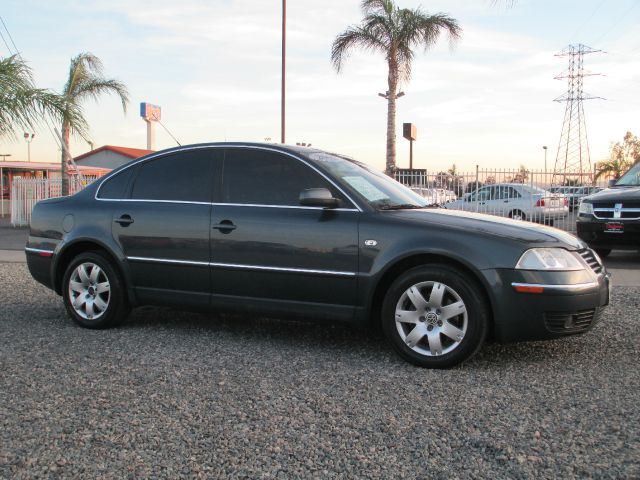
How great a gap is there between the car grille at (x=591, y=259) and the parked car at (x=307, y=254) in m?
0.01

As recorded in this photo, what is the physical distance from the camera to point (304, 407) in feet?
12.5

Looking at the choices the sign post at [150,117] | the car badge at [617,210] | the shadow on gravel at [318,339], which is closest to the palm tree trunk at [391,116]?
the car badge at [617,210]

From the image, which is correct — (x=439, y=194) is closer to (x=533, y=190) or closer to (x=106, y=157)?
(x=533, y=190)

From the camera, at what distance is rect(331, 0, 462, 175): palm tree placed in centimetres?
2381

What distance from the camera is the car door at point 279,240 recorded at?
488 centimetres

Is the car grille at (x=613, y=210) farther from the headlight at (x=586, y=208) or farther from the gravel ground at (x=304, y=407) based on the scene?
the gravel ground at (x=304, y=407)

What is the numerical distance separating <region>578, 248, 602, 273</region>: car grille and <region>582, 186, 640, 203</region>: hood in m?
5.95

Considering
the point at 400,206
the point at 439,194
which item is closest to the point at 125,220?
the point at 400,206

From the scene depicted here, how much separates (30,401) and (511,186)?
15646 millimetres

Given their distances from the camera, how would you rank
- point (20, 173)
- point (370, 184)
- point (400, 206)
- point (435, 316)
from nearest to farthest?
point (435, 316)
point (400, 206)
point (370, 184)
point (20, 173)

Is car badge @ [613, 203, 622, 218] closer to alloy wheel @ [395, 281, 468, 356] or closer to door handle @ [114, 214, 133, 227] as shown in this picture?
alloy wheel @ [395, 281, 468, 356]

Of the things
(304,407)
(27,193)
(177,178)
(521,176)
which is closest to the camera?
(304,407)

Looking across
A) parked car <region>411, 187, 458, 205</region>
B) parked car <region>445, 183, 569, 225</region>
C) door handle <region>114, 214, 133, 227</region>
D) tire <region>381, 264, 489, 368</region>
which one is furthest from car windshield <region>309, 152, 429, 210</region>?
parked car <region>445, 183, 569, 225</region>

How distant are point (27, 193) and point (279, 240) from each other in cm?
2048
